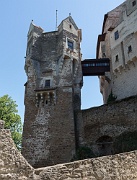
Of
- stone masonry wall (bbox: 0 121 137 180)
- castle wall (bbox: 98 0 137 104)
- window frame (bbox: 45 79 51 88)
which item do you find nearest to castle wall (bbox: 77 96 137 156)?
castle wall (bbox: 98 0 137 104)

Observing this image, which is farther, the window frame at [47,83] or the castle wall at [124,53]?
the castle wall at [124,53]

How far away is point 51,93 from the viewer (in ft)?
78.3

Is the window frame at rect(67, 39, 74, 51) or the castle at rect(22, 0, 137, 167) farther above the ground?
the window frame at rect(67, 39, 74, 51)

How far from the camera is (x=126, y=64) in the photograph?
1013 inches

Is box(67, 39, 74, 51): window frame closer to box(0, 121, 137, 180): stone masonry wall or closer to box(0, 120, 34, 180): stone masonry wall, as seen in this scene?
box(0, 121, 137, 180): stone masonry wall

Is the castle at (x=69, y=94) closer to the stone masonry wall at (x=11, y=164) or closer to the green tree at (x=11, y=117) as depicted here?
the green tree at (x=11, y=117)

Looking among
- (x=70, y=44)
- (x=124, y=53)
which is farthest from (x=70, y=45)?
(x=124, y=53)

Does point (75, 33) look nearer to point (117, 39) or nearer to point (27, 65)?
point (117, 39)

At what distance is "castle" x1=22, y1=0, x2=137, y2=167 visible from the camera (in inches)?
831

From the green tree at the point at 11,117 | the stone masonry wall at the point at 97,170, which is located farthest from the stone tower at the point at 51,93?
the stone masonry wall at the point at 97,170

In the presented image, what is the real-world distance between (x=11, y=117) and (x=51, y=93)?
18.9 feet

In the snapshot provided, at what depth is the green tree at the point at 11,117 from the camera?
26041 millimetres

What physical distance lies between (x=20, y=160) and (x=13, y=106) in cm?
2377

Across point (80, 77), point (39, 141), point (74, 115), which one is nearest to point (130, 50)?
point (80, 77)
